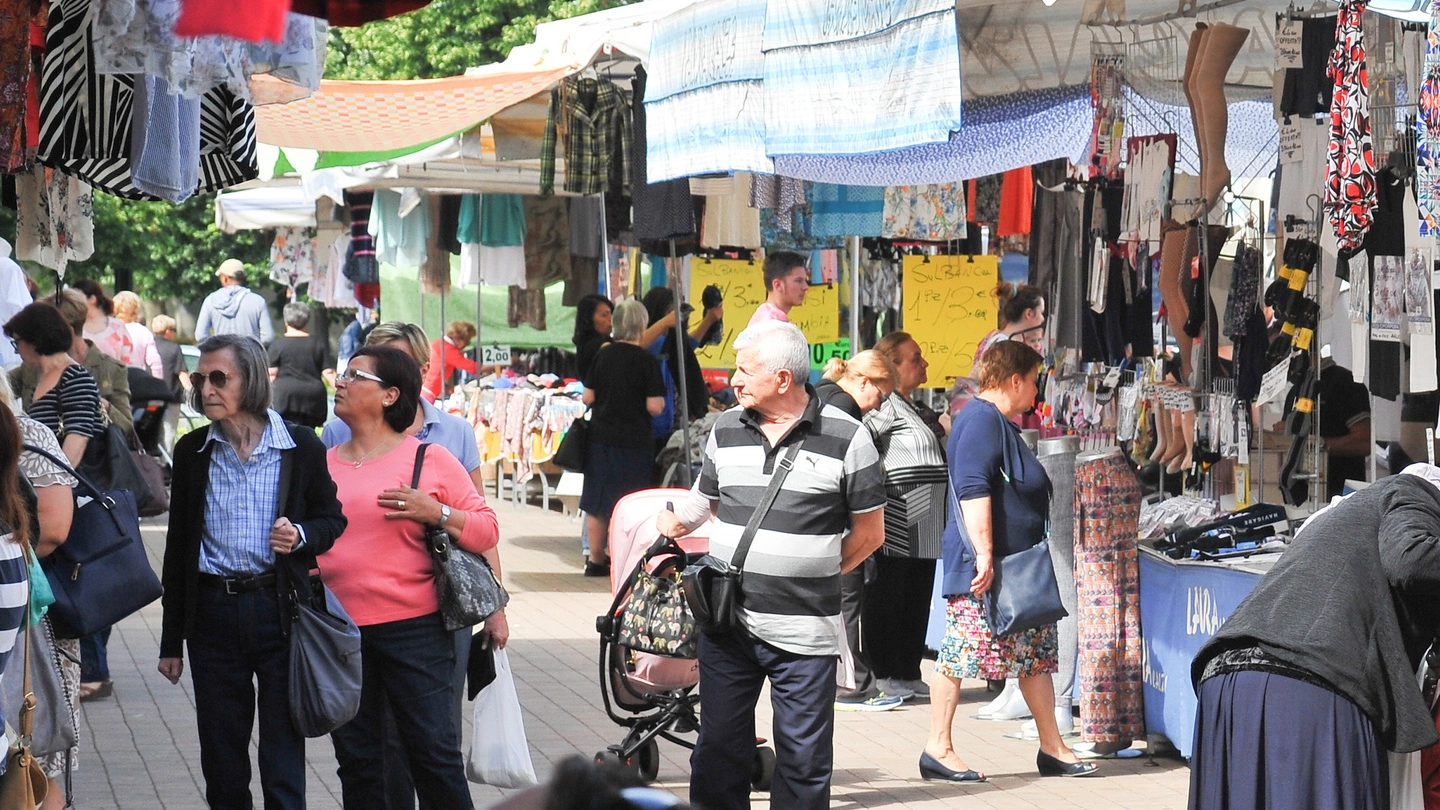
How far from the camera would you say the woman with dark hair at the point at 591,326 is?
12719mm

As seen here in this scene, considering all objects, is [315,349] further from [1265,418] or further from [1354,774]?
[1354,774]

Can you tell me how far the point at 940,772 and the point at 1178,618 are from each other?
4.10ft

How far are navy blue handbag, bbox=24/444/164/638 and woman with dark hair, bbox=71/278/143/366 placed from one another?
7603 mm

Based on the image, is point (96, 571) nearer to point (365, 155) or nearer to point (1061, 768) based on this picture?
point (1061, 768)

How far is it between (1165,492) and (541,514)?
8035 mm

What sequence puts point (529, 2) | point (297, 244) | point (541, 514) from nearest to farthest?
point (541, 514) < point (297, 244) < point (529, 2)

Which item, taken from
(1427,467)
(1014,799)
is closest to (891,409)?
(1014,799)

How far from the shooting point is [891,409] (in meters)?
8.30

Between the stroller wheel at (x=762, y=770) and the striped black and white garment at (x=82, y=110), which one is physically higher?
the striped black and white garment at (x=82, y=110)

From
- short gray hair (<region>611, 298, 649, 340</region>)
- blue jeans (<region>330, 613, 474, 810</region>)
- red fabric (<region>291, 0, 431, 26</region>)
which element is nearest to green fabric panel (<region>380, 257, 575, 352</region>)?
short gray hair (<region>611, 298, 649, 340</region>)

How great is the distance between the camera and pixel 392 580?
17.2ft

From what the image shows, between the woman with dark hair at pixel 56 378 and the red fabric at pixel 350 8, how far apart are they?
427 centimetres

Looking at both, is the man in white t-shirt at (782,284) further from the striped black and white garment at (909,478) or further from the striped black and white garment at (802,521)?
the striped black and white garment at (802,521)

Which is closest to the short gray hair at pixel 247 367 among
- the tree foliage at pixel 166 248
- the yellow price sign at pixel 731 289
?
the yellow price sign at pixel 731 289
